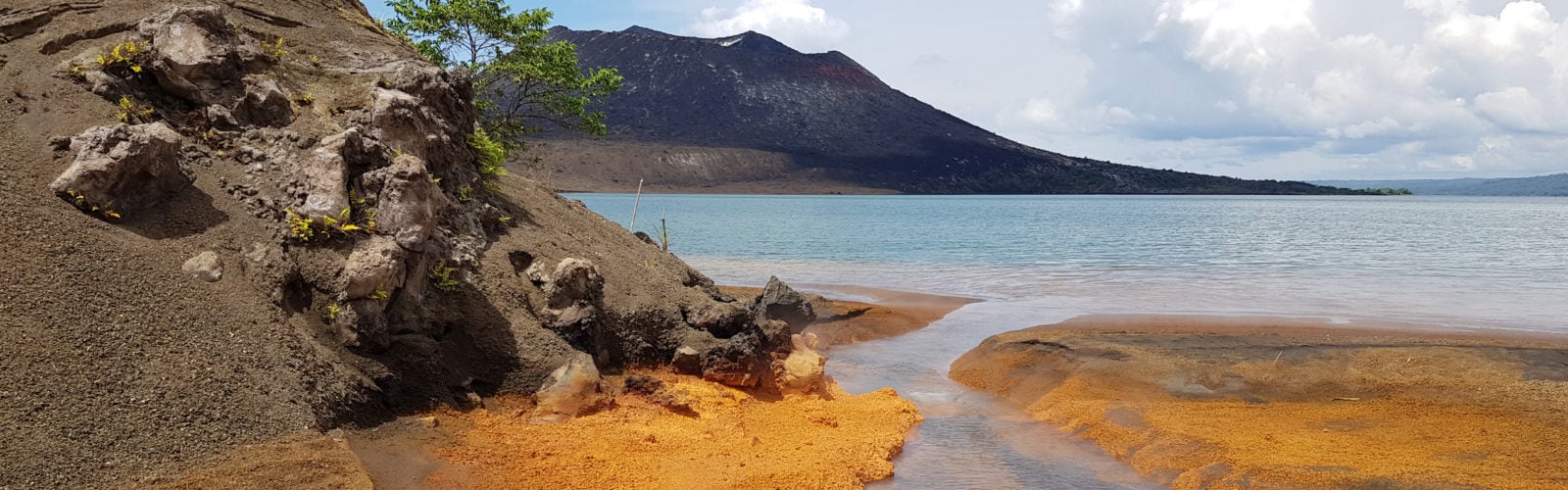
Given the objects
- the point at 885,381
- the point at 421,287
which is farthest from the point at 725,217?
the point at 421,287

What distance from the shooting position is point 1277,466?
8.89 metres

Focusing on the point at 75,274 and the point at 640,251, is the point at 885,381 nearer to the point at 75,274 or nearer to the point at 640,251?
the point at 640,251

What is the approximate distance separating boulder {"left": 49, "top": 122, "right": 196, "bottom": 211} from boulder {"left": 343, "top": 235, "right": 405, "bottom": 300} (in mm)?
1630

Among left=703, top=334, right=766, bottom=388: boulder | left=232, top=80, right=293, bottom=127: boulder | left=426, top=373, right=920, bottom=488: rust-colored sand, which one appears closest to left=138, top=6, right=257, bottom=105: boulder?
left=232, top=80, right=293, bottom=127: boulder

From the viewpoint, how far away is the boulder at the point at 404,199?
867cm

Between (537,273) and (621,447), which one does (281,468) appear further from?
(537,273)

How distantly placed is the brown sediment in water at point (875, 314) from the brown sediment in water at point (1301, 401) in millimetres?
2916

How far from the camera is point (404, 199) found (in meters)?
8.75

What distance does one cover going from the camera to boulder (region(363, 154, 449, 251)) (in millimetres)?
8672

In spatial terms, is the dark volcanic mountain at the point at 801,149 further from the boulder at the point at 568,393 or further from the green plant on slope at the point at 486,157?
the boulder at the point at 568,393

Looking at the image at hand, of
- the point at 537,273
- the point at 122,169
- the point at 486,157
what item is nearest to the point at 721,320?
the point at 537,273

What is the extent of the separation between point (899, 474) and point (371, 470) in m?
4.63

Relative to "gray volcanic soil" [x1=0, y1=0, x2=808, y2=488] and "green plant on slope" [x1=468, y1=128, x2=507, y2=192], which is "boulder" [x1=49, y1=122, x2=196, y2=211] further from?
"green plant on slope" [x1=468, y1=128, x2=507, y2=192]

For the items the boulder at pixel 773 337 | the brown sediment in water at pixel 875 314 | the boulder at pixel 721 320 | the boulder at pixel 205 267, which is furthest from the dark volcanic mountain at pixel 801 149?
the boulder at pixel 205 267
